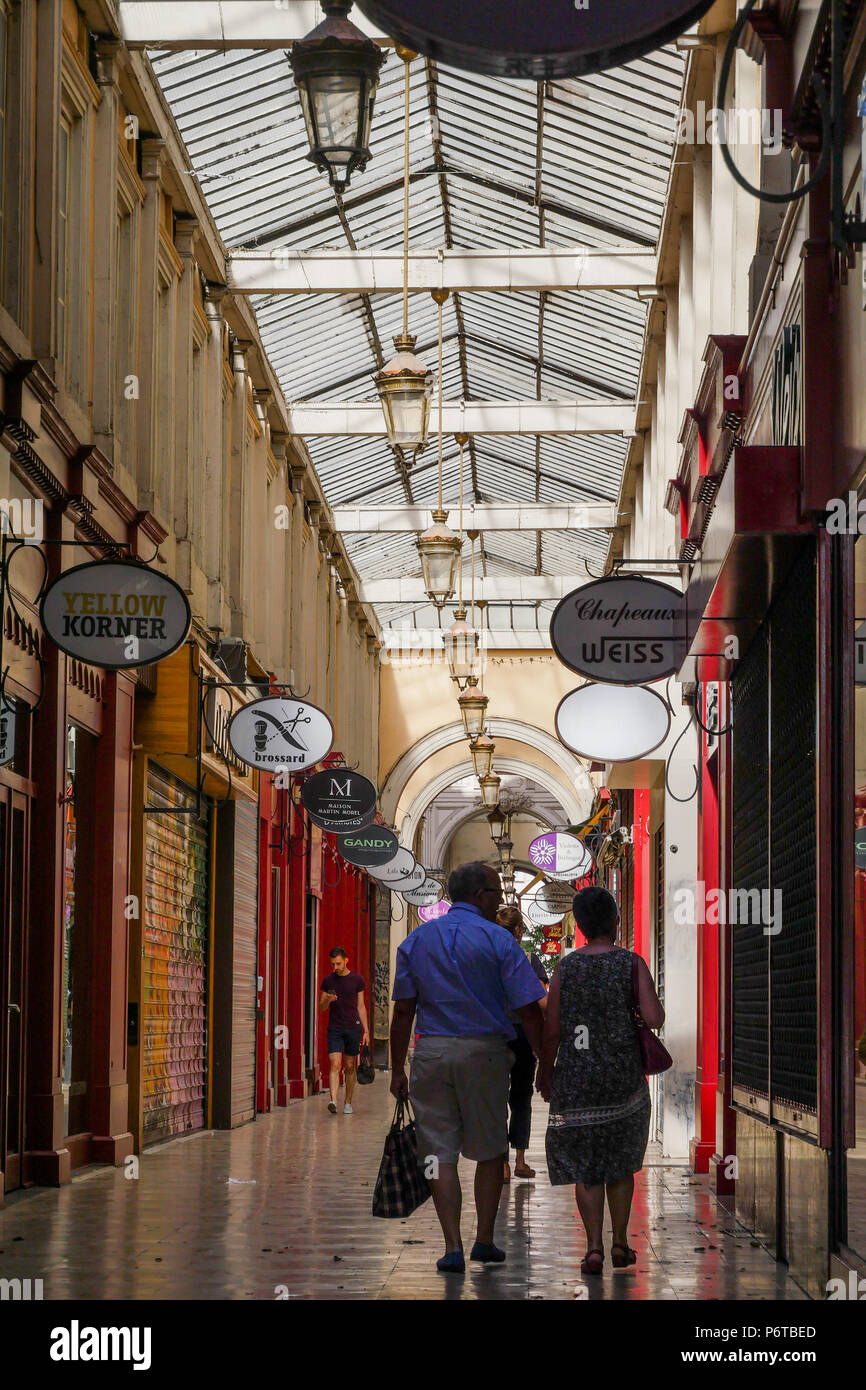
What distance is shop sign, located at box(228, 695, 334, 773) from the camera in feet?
47.2

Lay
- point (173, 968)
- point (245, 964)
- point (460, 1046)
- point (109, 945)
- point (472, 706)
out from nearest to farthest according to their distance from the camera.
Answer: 1. point (460, 1046)
2. point (109, 945)
3. point (173, 968)
4. point (245, 964)
5. point (472, 706)

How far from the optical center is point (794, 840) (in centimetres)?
712

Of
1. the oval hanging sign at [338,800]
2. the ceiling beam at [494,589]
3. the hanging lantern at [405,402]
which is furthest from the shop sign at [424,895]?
the hanging lantern at [405,402]

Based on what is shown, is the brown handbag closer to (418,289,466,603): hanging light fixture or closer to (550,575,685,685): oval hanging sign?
(550,575,685,685): oval hanging sign

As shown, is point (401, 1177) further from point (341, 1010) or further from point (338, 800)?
point (338, 800)

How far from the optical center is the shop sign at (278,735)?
14391 mm

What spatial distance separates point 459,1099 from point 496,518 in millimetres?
18463

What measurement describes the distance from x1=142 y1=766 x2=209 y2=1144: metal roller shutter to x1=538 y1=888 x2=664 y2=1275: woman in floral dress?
6.51m

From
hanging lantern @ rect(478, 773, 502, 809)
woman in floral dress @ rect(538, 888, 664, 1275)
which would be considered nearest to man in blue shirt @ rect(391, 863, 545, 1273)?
woman in floral dress @ rect(538, 888, 664, 1275)

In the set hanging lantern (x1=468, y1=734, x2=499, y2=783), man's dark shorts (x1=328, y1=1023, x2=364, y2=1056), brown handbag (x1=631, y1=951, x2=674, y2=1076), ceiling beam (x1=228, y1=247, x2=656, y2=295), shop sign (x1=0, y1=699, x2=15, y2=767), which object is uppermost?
Answer: ceiling beam (x1=228, y1=247, x2=656, y2=295)

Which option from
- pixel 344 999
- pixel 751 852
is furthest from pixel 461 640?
pixel 751 852
